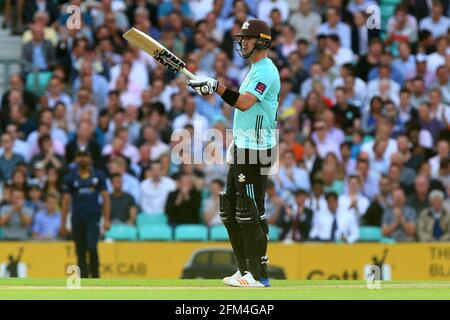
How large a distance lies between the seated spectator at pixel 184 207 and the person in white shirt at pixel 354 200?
2.16 m

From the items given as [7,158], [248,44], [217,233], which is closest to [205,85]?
[248,44]

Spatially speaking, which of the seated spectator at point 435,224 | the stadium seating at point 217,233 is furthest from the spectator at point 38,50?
the seated spectator at point 435,224

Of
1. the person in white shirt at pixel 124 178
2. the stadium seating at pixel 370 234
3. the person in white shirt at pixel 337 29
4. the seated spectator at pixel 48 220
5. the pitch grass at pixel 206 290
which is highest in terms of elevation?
the person in white shirt at pixel 337 29

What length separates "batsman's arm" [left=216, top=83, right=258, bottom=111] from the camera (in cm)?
1218

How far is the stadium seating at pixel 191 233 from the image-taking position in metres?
19.7

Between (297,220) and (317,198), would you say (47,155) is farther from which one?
(317,198)

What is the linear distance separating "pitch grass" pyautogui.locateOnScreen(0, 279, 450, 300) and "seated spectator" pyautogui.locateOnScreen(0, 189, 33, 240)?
5.94m

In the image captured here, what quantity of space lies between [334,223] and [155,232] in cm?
266

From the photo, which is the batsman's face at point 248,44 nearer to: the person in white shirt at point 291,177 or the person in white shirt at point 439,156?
the person in white shirt at point 291,177

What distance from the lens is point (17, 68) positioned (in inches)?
912

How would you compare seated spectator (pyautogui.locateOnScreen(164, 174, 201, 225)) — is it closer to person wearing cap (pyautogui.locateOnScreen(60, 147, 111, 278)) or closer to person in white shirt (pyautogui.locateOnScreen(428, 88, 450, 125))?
person wearing cap (pyautogui.locateOnScreen(60, 147, 111, 278))

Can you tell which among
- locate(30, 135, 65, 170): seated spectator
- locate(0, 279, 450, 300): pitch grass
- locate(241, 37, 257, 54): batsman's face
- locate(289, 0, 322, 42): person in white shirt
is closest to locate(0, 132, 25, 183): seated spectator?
locate(30, 135, 65, 170): seated spectator

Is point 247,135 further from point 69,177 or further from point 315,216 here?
point 315,216
